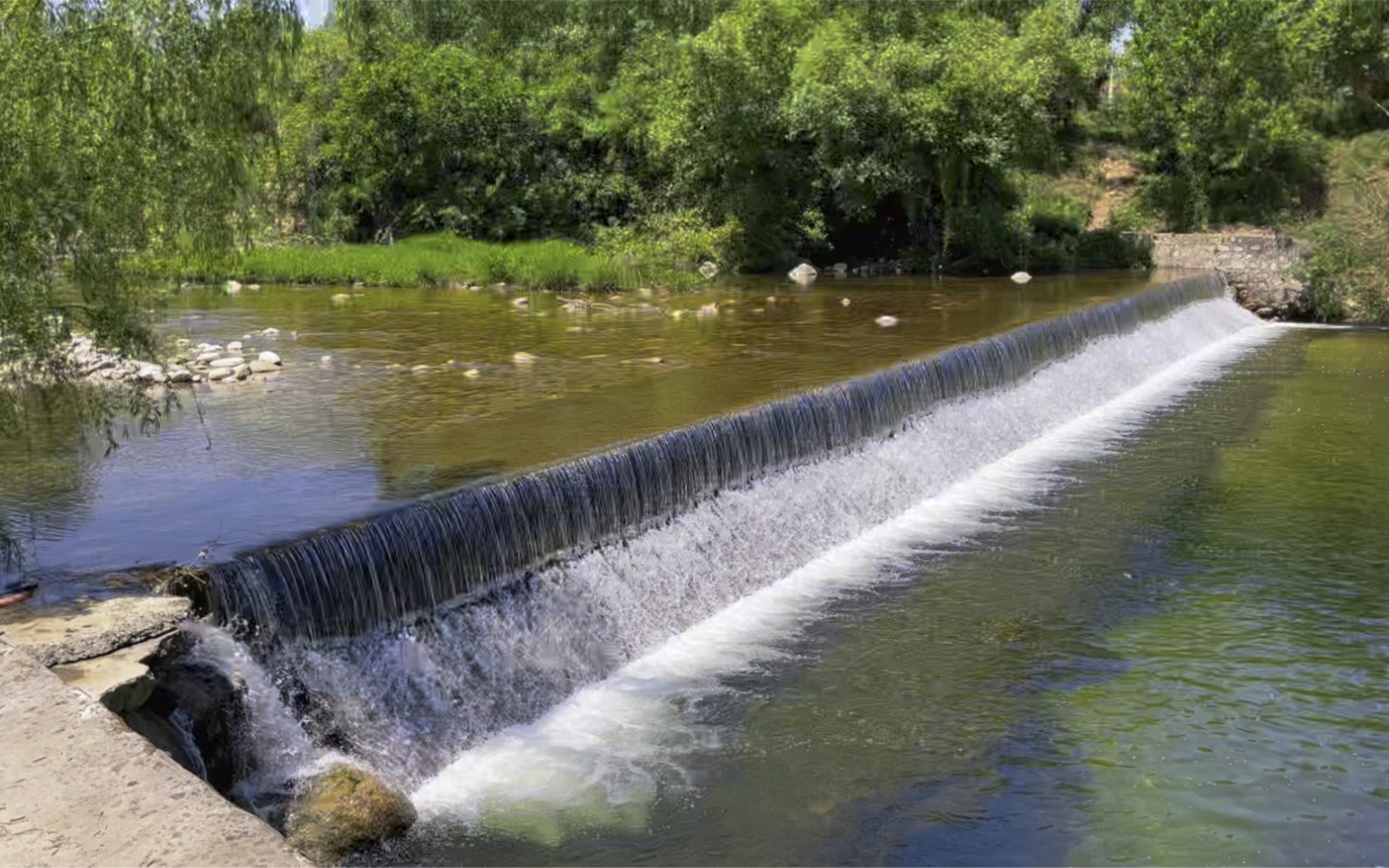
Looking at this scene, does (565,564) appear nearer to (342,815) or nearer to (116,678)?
(342,815)

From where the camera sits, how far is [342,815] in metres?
5.53

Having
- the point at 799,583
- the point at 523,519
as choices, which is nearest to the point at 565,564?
the point at 523,519

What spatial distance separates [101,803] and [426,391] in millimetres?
9143

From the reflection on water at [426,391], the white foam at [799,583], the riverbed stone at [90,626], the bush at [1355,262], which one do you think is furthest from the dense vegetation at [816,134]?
the riverbed stone at [90,626]

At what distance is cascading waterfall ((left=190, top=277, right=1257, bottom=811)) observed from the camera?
6684mm

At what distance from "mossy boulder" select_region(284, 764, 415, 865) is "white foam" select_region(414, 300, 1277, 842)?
13.6 inches

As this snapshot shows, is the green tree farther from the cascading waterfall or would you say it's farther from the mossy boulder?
the mossy boulder

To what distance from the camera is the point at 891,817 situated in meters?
5.93

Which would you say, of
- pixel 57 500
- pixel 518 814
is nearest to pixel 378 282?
pixel 57 500

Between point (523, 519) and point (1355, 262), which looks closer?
point (523, 519)

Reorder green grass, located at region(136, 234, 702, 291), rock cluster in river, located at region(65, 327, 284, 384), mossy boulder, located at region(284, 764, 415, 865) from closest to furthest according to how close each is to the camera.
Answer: mossy boulder, located at region(284, 764, 415, 865) < rock cluster in river, located at region(65, 327, 284, 384) < green grass, located at region(136, 234, 702, 291)

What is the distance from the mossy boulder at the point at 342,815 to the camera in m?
5.45

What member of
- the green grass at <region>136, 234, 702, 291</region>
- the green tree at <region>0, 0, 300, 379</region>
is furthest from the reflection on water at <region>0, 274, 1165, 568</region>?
the green tree at <region>0, 0, 300, 379</region>

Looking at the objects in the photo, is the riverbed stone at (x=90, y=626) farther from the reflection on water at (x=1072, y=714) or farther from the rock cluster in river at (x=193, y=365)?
the rock cluster in river at (x=193, y=365)
